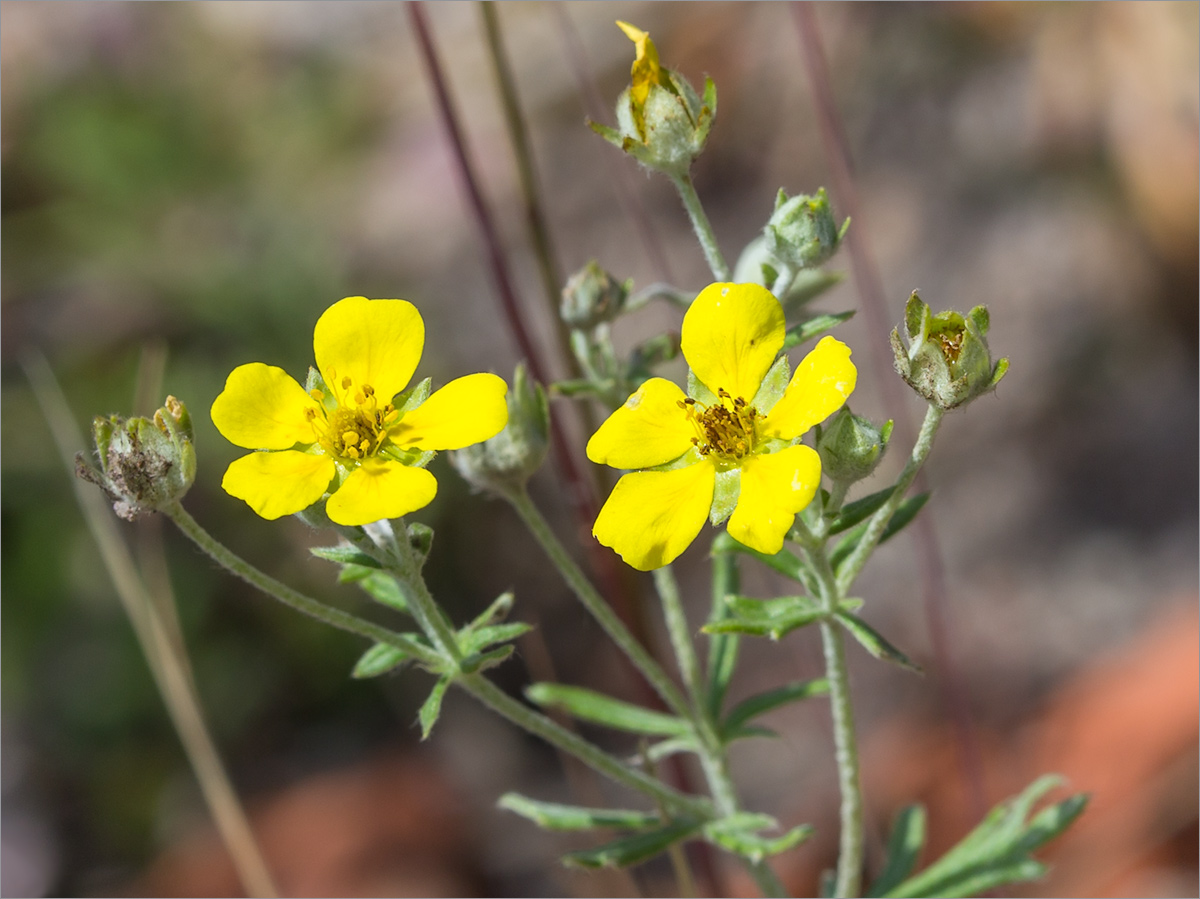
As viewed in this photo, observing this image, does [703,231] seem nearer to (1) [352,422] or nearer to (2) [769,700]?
(1) [352,422]

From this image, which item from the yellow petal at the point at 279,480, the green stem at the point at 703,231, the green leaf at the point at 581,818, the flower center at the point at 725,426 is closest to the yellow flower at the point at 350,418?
the yellow petal at the point at 279,480

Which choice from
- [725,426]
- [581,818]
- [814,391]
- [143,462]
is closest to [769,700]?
[581,818]

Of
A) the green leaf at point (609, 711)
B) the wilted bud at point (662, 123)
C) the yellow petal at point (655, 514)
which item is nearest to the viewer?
the yellow petal at point (655, 514)

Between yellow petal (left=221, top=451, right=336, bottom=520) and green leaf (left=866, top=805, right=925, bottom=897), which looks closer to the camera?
yellow petal (left=221, top=451, right=336, bottom=520)

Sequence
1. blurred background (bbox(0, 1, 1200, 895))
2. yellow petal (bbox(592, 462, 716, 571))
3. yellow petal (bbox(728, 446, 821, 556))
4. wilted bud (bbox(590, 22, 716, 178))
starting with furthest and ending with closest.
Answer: blurred background (bbox(0, 1, 1200, 895)) < wilted bud (bbox(590, 22, 716, 178)) < yellow petal (bbox(592, 462, 716, 571)) < yellow petal (bbox(728, 446, 821, 556))

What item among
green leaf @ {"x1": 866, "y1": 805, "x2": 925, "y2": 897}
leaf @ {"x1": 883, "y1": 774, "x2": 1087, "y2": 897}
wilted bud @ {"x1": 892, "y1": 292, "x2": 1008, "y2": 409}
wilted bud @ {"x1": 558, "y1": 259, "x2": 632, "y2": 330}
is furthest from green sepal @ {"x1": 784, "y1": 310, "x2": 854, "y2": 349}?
green leaf @ {"x1": 866, "y1": 805, "x2": 925, "y2": 897}

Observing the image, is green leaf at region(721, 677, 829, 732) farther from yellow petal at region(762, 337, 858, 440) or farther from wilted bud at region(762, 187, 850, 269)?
wilted bud at region(762, 187, 850, 269)

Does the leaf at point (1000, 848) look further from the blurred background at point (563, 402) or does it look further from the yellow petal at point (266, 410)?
the blurred background at point (563, 402)
